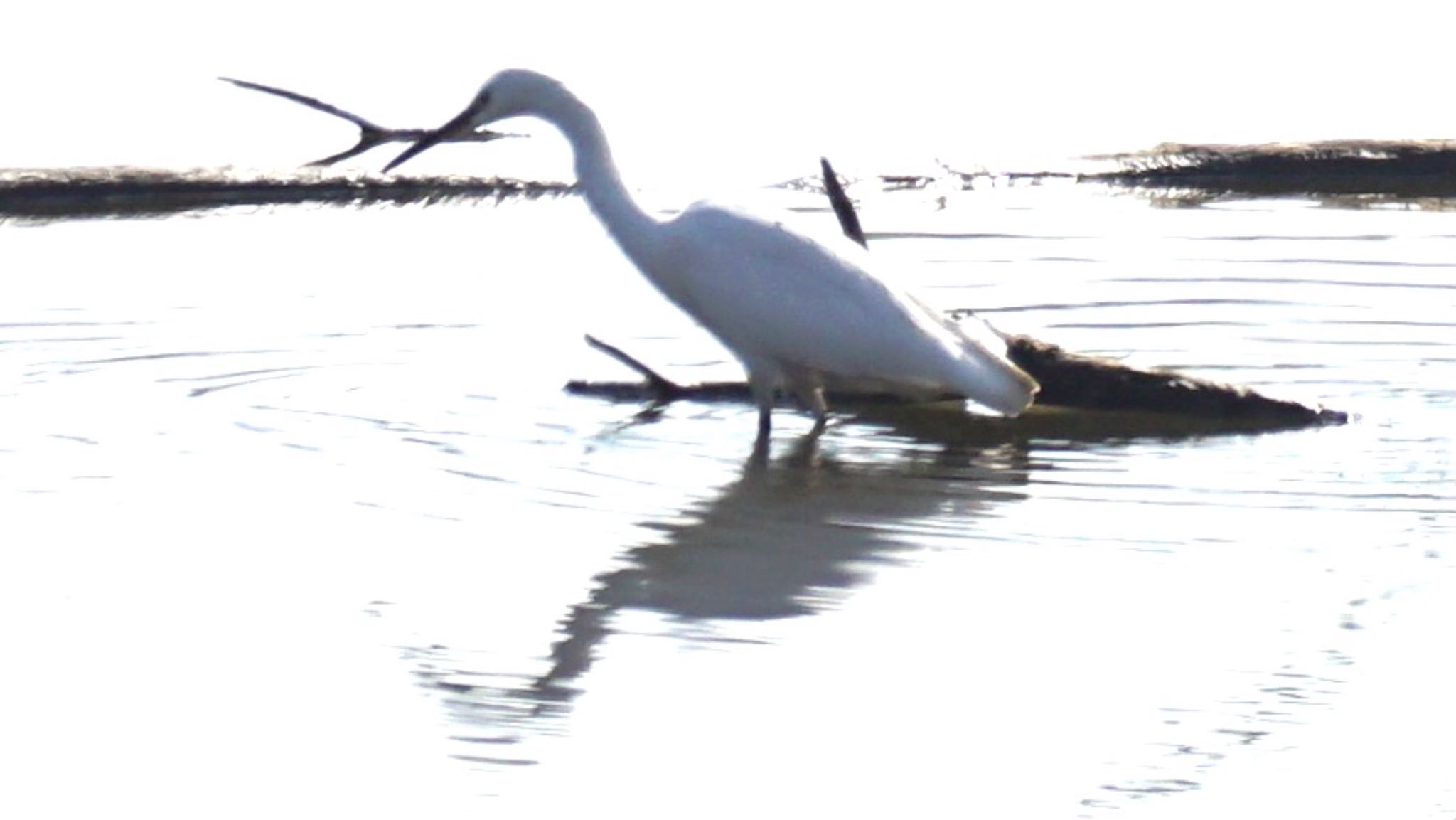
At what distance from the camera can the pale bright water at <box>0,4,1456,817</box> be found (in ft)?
19.5

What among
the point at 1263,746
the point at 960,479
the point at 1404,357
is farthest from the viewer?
the point at 1404,357

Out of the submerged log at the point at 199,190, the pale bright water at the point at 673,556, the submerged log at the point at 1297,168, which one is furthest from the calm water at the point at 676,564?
the submerged log at the point at 1297,168

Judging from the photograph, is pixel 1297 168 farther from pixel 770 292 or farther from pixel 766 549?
pixel 766 549

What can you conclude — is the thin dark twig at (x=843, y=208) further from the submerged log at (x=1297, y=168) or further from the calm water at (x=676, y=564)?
the submerged log at (x=1297, y=168)

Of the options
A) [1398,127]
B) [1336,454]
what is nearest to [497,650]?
[1336,454]

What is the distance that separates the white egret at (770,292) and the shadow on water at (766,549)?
276 mm

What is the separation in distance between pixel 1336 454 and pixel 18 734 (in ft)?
14.8

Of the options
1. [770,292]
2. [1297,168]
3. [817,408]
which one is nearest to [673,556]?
[770,292]

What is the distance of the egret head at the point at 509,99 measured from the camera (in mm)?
9586

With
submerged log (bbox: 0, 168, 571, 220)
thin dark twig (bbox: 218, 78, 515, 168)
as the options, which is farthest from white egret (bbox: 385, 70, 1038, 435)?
submerged log (bbox: 0, 168, 571, 220)

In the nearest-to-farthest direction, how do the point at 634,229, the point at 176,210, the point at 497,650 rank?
the point at 497,650
the point at 634,229
the point at 176,210

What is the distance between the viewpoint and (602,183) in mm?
9602

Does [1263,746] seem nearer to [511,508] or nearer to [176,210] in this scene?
[511,508]

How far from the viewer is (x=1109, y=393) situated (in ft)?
31.7
